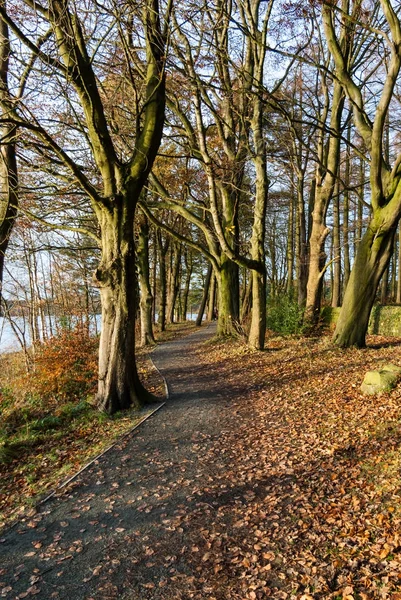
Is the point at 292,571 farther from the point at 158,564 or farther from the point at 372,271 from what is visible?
the point at 372,271

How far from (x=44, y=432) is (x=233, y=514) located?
4.41 meters

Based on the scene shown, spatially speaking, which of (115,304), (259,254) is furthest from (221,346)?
(115,304)

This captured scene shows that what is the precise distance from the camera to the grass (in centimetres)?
536

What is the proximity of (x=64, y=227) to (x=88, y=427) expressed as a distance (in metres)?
8.30

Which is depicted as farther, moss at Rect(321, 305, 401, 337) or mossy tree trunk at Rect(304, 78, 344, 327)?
moss at Rect(321, 305, 401, 337)

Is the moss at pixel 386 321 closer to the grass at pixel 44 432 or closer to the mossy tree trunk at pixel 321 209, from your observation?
the mossy tree trunk at pixel 321 209

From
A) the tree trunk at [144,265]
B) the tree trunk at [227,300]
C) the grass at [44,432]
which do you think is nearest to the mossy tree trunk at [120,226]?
the grass at [44,432]

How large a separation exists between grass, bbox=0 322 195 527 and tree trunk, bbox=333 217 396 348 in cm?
525

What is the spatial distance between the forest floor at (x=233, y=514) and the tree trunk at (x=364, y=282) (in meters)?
3.68

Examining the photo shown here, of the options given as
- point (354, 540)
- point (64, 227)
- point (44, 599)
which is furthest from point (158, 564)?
point (64, 227)

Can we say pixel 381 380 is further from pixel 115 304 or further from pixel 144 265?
pixel 144 265

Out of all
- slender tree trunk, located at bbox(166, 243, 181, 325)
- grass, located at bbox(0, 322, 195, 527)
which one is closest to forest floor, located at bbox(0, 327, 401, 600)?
grass, located at bbox(0, 322, 195, 527)

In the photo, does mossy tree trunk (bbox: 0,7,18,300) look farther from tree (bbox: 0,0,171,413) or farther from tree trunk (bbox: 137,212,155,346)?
tree trunk (bbox: 137,212,155,346)

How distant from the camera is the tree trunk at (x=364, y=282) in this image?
34.1ft
